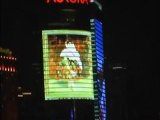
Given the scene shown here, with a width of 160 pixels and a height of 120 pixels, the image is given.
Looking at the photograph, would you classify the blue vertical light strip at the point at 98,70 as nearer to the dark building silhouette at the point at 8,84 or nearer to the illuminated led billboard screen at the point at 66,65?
the illuminated led billboard screen at the point at 66,65

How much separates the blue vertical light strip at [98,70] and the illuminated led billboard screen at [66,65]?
7.00ft

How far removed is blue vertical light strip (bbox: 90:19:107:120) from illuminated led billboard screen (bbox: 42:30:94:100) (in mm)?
2133

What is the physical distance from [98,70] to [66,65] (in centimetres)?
511

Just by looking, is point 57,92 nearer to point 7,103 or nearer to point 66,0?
point 66,0

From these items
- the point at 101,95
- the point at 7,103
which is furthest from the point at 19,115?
the point at 101,95

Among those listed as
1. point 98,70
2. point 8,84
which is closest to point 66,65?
point 98,70

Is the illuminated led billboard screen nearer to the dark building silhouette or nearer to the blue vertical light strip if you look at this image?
the blue vertical light strip

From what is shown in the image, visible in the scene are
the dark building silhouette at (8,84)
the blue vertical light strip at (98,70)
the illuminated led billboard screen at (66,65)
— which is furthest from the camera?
the dark building silhouette at (8,84)

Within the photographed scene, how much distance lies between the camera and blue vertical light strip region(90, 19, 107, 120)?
61.5 meters

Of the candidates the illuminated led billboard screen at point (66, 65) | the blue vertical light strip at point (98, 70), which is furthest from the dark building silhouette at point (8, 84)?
the illuminated led billboard screen at point (66, 65)

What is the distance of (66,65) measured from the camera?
5838 cm

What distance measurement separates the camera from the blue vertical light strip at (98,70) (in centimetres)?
6147

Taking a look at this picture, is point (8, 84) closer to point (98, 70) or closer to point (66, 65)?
point (98, 70)

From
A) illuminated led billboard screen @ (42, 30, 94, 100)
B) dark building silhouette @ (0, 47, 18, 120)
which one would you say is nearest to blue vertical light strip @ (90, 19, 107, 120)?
illuminated led billboard screen @ (42, 30, 94, 100)
